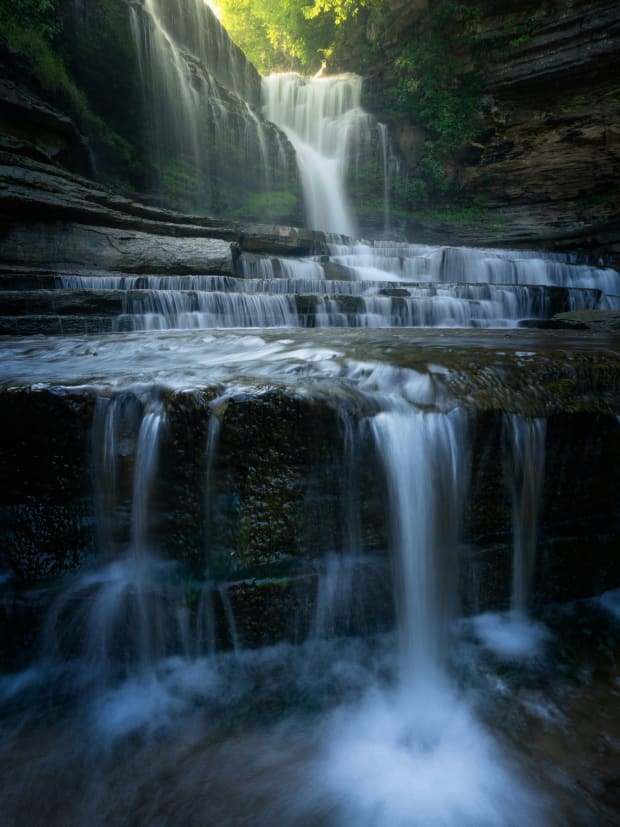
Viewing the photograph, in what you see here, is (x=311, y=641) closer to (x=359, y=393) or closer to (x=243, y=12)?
(x=359, y=393)

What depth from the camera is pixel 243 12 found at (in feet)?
65.1

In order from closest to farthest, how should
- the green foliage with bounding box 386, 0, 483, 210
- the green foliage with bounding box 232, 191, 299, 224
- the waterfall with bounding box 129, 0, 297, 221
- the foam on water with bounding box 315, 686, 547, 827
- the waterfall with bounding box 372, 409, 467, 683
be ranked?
the foam on water with bounding box 315, 686, 547, 827, the waterfall with bounding box 372, 409, 467, 683, the waterfall with bounding box 129, 0, 297, 221, the green foliage with bounding box 386, 0, 483, 210, the green foliage with bounding box 232, 191, 299, 224

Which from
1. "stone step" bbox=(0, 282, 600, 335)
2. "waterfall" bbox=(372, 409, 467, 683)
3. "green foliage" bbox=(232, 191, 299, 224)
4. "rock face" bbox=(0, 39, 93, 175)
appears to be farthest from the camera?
"green foliage" bbox=(232, 191, 299, 224)

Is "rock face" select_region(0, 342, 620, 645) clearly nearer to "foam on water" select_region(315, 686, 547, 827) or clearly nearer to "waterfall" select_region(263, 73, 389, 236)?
"foam on water" select_region(315, 686, 547, 827)

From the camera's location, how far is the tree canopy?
16422 mm

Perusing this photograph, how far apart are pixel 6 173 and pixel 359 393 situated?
7.65 metres

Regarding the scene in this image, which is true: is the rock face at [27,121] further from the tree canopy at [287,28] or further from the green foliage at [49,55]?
the tree canopy at [287,28]

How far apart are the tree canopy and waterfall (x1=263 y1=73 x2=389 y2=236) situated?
1.93 meters

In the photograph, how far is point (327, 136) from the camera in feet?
53.1

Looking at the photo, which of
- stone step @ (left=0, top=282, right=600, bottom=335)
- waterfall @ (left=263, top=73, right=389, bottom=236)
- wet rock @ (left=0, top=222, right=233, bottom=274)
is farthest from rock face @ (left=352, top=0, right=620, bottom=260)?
wet rock @ (left=0, top=222, right=233, bottom=274)

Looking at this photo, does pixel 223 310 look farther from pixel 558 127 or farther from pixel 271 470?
pixel 558 127

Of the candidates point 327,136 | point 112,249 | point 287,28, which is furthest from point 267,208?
point 287,28

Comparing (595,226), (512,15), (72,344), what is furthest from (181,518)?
(512,15)

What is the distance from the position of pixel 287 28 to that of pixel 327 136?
6.80m
